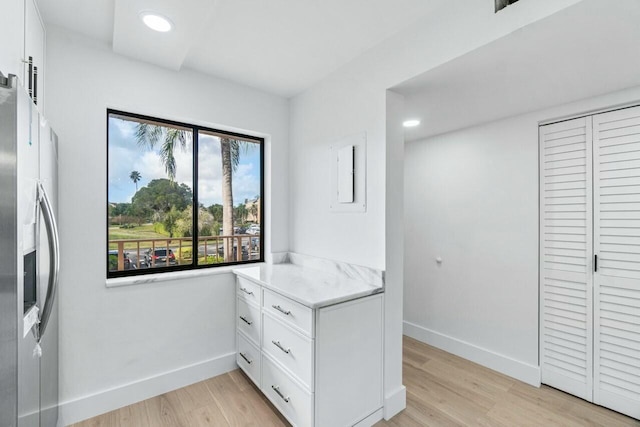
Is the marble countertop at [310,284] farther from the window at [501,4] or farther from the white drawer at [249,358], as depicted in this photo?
the window at [501,4]

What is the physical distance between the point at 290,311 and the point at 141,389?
1341 mm

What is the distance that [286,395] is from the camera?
1857mm

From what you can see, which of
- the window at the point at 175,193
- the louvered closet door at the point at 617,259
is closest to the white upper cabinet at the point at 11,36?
the window at the point at 175,193

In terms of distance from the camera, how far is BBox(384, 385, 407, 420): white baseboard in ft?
6.45

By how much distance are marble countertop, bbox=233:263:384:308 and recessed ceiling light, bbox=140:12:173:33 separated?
1739 mm

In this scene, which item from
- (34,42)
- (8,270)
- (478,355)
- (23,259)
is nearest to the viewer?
(8,270)

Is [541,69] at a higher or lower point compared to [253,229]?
higher

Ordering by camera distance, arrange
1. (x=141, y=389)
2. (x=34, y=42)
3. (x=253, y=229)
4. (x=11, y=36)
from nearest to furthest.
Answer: (x=11, y=36), (x=34, y=42), (x=141, y=389), (x=253, y=229)

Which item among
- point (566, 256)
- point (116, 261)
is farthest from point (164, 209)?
point (566, 256)

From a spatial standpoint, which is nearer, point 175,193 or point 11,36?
point 11,36

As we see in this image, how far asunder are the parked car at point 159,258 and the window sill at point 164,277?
13cm

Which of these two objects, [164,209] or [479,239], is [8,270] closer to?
[164,209]

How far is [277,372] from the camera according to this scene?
6.41 ft

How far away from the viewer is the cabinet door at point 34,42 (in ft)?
4.62
